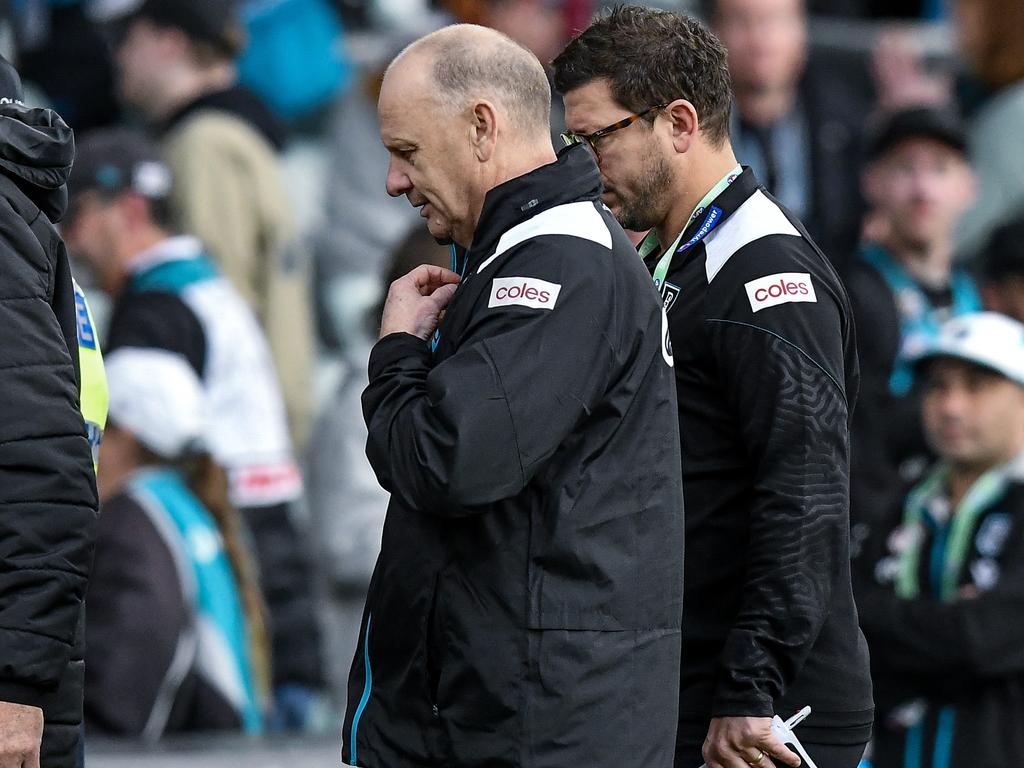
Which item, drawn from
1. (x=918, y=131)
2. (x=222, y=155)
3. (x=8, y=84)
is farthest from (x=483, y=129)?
(x=918, y=131)

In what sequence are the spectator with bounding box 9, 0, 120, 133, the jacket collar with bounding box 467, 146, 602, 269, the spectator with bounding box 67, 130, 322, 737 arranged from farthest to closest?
the spectator with bounding box 9, 0, 120, 133
the spectator with bounding box 67, 130, 322, 737
the jacket collar with bounding box 467, 146, 602, 269

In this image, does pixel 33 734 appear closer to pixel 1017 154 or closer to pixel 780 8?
pixel 780 8

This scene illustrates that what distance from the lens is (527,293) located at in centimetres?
322

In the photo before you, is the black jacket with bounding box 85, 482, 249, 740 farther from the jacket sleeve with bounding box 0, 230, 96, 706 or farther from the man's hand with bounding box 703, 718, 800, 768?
the man's hand with bounding box 703, 718, 800, 768

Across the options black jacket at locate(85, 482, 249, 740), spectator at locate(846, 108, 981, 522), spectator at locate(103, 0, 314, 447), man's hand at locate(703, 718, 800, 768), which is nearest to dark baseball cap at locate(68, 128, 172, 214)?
spectator at locate(103, 0, 314, 447)

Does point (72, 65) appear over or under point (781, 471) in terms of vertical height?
over

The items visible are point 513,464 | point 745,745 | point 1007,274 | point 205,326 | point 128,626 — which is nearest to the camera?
point 513,464

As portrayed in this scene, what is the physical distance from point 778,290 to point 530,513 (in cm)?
69

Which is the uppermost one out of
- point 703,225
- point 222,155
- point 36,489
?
point 222,155

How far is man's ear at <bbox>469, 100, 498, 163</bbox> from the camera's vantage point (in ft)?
10.9

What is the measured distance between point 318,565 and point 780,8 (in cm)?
315

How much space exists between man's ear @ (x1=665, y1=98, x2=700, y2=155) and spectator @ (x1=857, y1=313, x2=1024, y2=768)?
2114mm

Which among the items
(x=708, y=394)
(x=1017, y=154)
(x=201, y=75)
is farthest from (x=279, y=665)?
(x=1017, y=154)

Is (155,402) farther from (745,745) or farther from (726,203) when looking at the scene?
(745,745)
